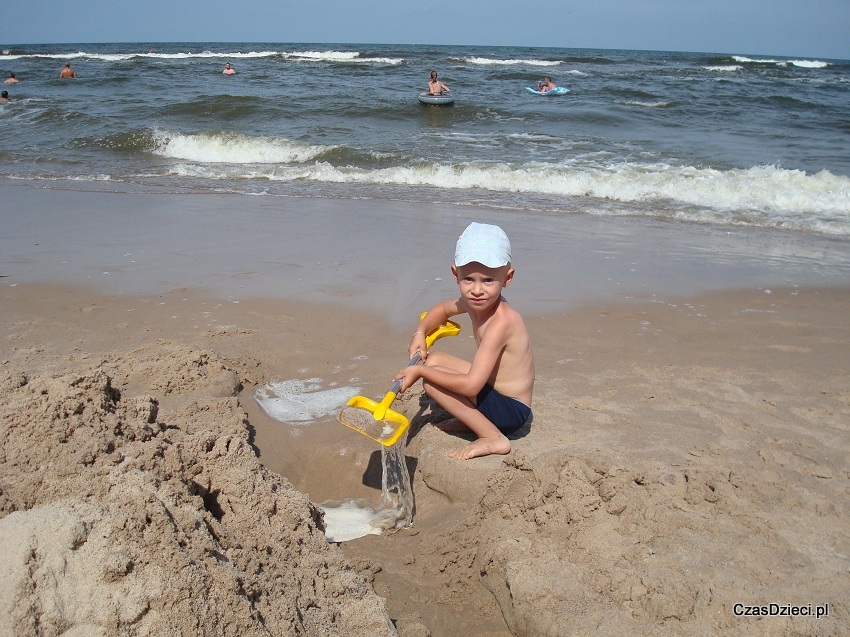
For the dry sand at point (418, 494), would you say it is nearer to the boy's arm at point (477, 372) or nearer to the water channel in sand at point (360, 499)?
the water channel in sand at point (360, 499)

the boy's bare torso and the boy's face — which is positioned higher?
the boy's face

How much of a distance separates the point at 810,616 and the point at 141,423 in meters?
2.08

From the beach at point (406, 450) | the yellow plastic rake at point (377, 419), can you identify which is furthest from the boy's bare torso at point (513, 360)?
the yellow plastic rake at point (377, 419)

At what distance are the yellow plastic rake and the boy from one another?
15 cm

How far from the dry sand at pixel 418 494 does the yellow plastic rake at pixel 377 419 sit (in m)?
0.30

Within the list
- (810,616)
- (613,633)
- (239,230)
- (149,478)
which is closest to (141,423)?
(149,478)

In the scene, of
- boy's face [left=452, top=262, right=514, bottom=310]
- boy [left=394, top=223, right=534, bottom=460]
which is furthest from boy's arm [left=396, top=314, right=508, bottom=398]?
boy's face [left=452, top=262, right=514, bottom=310]

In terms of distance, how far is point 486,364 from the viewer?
9.91ft

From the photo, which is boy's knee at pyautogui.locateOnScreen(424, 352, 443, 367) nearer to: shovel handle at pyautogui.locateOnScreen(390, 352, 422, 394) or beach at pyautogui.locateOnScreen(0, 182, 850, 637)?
shovel handle at pyautogui.locateOnScreen(390, 352, 422, 394)

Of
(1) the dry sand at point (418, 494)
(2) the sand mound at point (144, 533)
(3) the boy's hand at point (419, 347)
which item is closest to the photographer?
(2) the sand mound at point (144, 533)

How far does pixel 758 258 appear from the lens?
20.4ft

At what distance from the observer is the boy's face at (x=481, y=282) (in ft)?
9.73

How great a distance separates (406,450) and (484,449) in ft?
1.50

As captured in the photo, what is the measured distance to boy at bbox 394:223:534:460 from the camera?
9.60 ft
